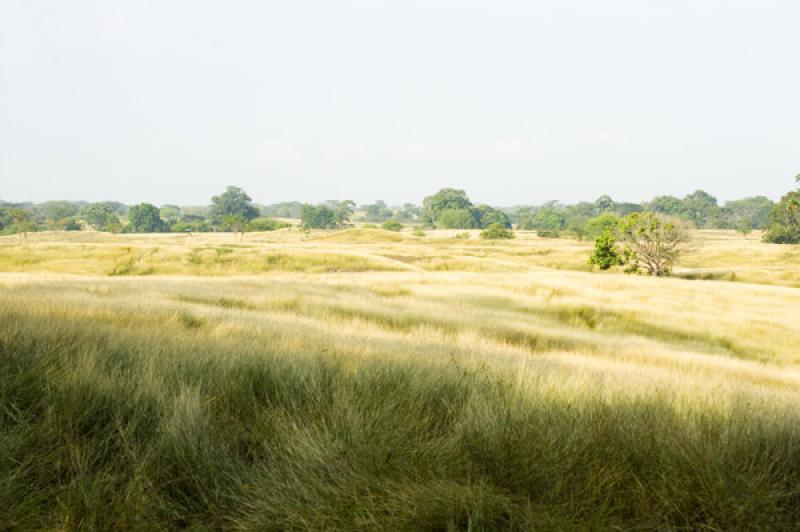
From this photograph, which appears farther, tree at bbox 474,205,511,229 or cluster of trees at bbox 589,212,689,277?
tree at bbox 474,205,511,229

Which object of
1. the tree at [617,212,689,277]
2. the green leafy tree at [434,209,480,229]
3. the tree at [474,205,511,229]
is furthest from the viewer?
the tree at [474,205,511,229]

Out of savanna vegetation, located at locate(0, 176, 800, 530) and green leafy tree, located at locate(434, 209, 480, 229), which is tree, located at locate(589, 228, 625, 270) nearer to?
savanna vegetation, located at locate(0, 176, 800, 530)

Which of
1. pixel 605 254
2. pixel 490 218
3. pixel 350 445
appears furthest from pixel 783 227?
pixel 350 445

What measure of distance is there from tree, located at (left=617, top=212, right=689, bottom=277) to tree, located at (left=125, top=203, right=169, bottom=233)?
466 feet

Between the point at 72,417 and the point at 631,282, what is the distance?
32402mm

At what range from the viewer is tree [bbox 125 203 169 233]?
522ft

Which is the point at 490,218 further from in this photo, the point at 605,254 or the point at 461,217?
the point at 605,254

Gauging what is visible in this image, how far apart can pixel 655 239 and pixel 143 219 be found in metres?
146

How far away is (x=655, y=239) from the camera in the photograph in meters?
49.8

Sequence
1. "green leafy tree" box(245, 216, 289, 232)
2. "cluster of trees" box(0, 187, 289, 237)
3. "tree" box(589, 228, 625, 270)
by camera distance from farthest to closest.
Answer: "green leafy tree" box(245, 216, 289, 232)
"cluster of trees" box(0, 187, 289, 237)
"tree" box(589, 228, 625, 270)

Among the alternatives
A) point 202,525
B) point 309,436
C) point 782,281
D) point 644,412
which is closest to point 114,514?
point 202,525

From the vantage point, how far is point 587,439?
12.0ft

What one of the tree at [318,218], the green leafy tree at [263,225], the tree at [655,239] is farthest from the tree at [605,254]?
the tree at [318,218]

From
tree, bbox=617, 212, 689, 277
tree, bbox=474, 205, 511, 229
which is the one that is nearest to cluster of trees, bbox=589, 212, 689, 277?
tree, bbox=617, 212, 689, 277
